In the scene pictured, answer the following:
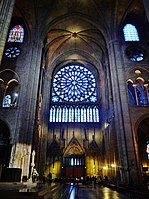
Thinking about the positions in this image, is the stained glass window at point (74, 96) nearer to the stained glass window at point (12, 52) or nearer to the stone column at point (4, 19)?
the stained glass window at point (12, 52)

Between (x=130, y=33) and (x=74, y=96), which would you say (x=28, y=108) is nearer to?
(x=74, y=96)

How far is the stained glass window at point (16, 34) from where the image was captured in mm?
19422

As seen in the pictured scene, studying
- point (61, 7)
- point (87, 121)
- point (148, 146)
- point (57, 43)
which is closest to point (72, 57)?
point (57, 43)

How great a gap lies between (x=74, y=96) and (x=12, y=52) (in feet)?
41.1

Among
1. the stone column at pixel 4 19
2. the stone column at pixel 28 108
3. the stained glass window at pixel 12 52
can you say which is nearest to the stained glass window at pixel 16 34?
the stained glass window at pixel 12 52

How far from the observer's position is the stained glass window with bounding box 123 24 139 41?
65.1 ft

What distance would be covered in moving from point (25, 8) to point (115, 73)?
12.9 metres

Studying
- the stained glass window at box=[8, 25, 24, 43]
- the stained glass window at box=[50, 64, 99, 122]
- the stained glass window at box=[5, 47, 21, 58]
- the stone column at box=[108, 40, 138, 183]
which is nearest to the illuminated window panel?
the stained glass window at box=[50, 64, 99, 122]

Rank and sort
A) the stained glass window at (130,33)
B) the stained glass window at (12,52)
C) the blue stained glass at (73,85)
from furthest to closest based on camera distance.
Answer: the blue stained glass at (73,85)
the stained glass window at (130,33)
the stained glass window at (12,52)

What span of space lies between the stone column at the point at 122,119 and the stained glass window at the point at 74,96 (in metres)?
10.7

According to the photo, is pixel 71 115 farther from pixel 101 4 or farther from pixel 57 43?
pixel 101 4

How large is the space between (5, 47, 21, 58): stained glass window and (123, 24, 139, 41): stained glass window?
13.1 meters

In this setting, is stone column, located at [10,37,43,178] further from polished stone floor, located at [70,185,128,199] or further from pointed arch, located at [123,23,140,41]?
pointed arch, located at [123,23,140,41]

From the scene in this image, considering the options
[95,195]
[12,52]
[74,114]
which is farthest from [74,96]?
[95,195]
